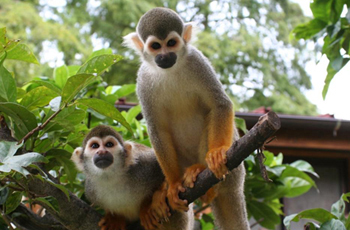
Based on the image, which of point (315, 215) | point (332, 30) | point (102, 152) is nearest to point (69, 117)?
point (102, 152)

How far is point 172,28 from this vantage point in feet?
12.2

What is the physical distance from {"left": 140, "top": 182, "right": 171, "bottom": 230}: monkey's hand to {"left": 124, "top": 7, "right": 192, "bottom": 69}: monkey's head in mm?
1049

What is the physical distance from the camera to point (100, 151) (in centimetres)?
373

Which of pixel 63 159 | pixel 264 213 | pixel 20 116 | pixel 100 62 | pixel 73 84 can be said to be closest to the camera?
pixel 73 84

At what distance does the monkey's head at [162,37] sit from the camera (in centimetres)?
366

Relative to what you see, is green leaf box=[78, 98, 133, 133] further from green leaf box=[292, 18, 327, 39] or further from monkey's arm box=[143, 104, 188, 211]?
green leaf box=[292, 18, 327, 39]

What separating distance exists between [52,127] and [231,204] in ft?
5.44

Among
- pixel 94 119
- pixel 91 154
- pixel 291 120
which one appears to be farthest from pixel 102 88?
pixel 291 120

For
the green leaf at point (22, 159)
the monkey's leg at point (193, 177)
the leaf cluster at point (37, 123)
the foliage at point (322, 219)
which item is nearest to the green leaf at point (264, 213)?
the monkey's leg at point (193, 177)

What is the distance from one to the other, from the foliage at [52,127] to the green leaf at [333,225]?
106 cm

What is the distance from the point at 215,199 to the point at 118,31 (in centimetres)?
1365

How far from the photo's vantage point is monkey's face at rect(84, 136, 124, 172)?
146 inches

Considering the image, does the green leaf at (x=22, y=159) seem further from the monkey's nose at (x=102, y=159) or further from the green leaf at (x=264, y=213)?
the green leaf at (x=264, y=213)

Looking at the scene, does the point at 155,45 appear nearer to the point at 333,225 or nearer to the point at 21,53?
the point at 21,53
